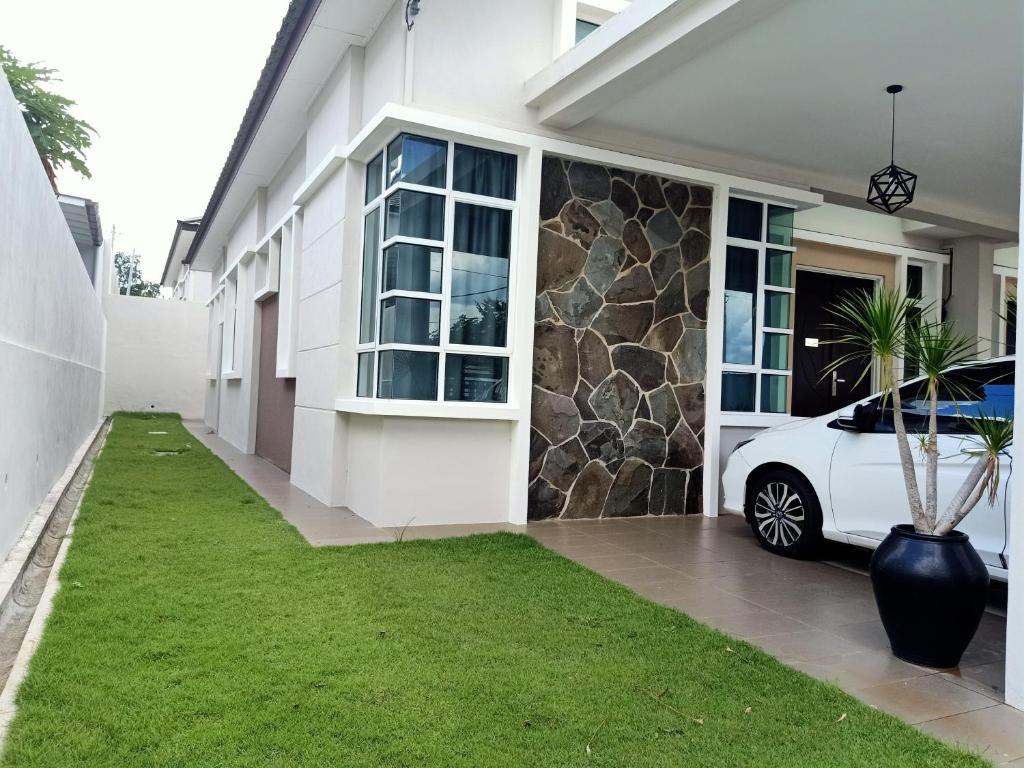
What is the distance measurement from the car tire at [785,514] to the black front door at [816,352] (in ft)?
13.5

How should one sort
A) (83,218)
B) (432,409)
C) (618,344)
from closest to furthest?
(432,409) < (618,344) < (83,218)

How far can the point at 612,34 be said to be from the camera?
556 cm

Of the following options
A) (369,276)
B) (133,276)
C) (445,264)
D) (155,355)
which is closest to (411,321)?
(445,264)

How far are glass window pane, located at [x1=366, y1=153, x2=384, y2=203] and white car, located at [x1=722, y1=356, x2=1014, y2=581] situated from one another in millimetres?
3805

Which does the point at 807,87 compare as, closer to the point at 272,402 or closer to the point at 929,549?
the point at 929,549

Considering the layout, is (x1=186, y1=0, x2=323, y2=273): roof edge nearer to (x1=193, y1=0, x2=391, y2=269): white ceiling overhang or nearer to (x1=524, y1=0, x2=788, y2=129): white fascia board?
(x1=193, y1=0, x2=391, y2=269): white ceiling overhang

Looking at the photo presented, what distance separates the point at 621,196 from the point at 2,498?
5.36 m

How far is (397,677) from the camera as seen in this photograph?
3125 mm

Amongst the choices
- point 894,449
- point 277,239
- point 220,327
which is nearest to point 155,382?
point 220,327

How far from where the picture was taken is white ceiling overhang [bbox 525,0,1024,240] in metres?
4.94

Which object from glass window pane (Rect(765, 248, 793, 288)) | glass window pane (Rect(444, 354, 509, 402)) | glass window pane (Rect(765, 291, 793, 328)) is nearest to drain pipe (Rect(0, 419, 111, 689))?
glass window pane (Rect(444, 354, 509, 402))

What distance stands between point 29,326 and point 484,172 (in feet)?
11.9

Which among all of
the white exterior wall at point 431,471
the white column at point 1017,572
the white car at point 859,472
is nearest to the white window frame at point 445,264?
the white exterior wall at point 431,471

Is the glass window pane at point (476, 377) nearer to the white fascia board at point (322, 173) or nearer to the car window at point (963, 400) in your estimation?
the white fascia board at point (322, 173)
